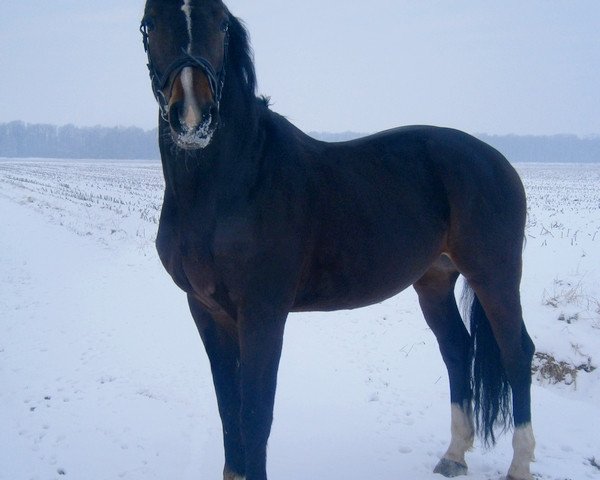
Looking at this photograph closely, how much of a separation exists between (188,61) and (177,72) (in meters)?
0.07

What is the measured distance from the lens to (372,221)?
306cm

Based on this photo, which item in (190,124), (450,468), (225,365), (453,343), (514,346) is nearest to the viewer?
(190,124)

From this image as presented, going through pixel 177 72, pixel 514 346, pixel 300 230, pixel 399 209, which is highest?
pixel 177 72

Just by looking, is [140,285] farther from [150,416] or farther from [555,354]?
[555,354]

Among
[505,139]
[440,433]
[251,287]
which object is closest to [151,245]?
[440,433]

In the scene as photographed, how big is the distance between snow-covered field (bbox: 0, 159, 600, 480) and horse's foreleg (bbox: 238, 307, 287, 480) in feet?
3.34

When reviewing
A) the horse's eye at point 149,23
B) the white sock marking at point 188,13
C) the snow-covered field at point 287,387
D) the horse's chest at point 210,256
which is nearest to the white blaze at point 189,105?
the white sock marking at point 188,13

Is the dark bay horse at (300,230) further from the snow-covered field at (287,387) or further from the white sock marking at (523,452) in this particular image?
the snow-covered field at (287,387)

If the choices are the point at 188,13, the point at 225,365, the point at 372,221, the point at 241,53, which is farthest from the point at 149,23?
the point at 225,365

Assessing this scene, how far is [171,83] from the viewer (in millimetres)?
2248

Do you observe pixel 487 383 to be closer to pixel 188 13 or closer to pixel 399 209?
pixel 399 209

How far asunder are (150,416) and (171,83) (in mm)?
3004

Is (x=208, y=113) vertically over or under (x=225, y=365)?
over

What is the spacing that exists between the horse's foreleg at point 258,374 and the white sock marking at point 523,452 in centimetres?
175
